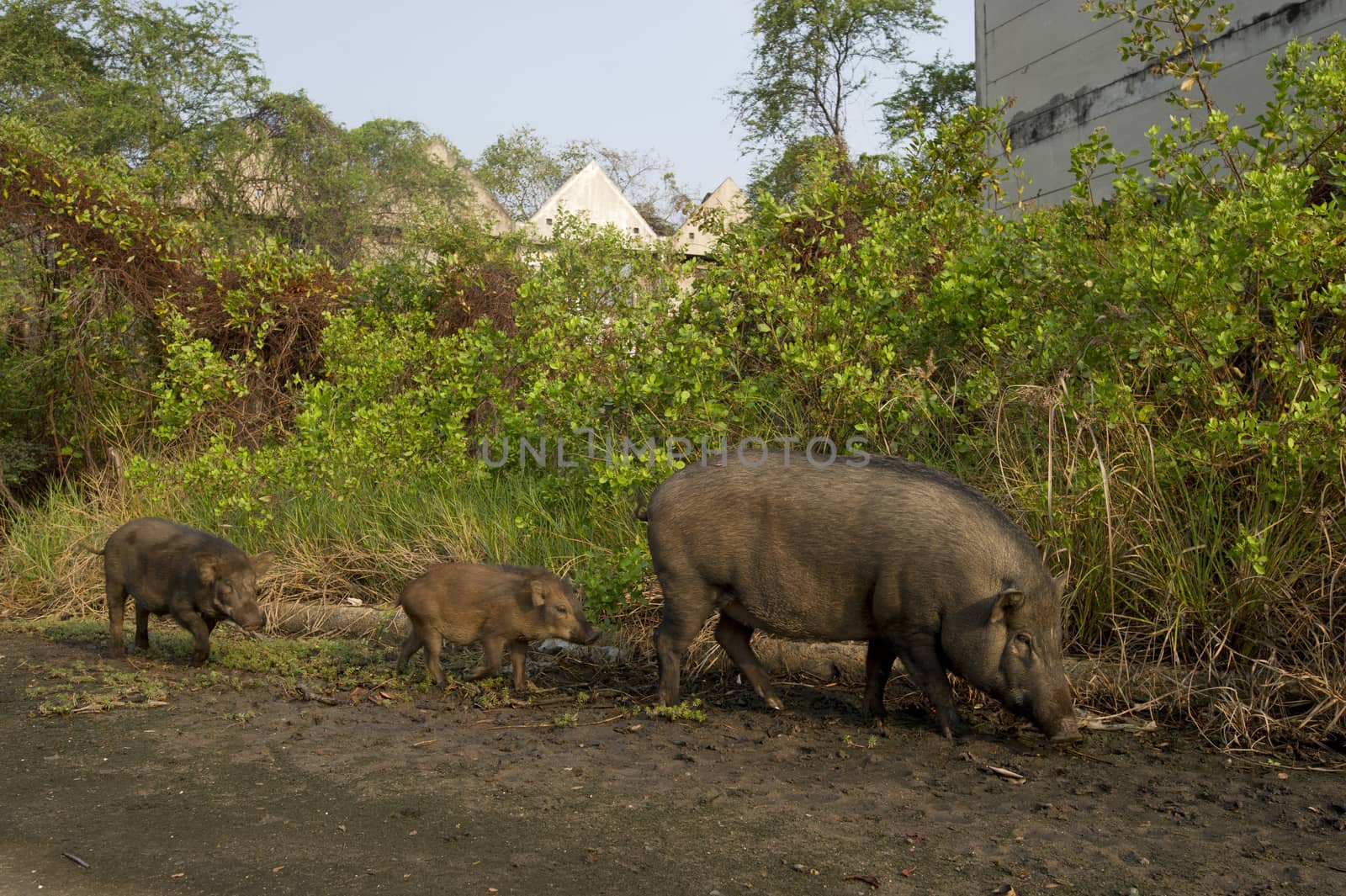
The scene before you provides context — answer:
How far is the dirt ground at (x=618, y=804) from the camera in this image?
3445mm

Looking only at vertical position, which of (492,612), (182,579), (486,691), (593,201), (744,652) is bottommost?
(486,691)

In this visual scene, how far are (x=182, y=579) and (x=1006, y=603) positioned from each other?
14.6ft

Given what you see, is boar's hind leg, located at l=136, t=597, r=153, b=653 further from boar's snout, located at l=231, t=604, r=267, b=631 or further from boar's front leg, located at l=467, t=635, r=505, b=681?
boar's front leg, located at l=467, t=635, r=505, b=681

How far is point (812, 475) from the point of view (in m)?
5.32

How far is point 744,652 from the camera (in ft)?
18.5

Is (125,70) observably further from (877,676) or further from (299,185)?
(877,676)

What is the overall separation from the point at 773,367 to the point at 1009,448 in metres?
1.99

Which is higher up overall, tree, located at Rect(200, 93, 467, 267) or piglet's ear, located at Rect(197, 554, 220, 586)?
tree, located at Rect(200, 93, 467, 267)

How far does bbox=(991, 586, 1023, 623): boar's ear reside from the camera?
4.70 m

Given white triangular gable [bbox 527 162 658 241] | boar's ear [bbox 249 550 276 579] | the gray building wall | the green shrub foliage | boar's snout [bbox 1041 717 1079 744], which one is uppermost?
white triangular gable [bbox 527 162 658 241]

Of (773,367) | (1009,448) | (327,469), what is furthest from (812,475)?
(327,469)

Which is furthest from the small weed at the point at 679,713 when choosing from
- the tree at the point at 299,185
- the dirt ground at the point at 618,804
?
the tree at the point at 299,185

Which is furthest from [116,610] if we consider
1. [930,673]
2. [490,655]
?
[930,673]

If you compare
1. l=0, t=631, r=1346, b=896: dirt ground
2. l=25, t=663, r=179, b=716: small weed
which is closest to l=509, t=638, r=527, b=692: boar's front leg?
l=0, t=631, r=1346, b=896: dirt ground
